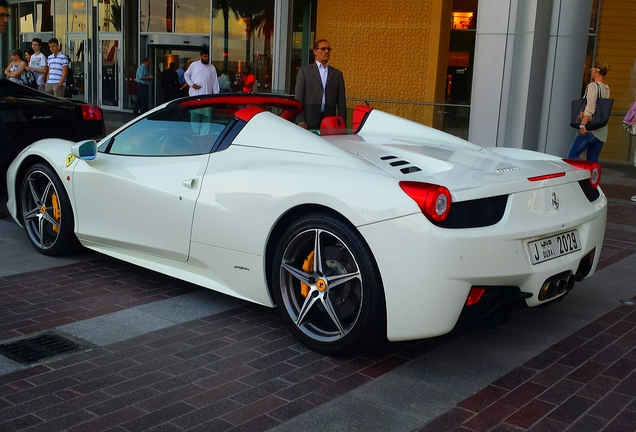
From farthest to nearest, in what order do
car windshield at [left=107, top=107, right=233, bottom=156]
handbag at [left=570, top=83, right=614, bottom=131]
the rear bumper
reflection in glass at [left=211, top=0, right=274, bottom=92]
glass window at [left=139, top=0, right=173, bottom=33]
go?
glass window at [left=139, top=0, right=173, bottom=33]
reflection in glass at [left=211, top=0, right=274, bottom=92]
handbag at [left=570, top=83, right=614, bottom=131]
car windshield at [left=107, top=107, right=233, bottom=156]
the rear bumper

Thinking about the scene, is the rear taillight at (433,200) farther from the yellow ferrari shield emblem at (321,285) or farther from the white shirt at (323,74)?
the white shirt at (323,74)

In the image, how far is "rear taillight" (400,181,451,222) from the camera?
3443mm

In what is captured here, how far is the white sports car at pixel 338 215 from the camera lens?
3.52 m

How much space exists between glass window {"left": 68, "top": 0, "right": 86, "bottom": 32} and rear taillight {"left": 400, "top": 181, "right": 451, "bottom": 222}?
22.2 m

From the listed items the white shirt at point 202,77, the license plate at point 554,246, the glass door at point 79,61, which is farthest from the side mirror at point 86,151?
the glass door at point 79,61

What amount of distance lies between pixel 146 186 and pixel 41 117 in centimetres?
390

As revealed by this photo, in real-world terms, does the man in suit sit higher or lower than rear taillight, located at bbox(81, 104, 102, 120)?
higher

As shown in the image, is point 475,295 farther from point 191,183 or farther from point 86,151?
point 86,151

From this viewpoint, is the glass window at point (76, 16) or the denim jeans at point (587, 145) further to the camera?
the glass window at point (76, 16)

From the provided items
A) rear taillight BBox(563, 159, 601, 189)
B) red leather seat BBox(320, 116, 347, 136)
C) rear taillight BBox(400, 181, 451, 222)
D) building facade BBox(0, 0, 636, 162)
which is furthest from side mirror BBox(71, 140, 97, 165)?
building facade BBox(0, 0, 636, 162)

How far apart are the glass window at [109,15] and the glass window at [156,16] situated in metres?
0.79

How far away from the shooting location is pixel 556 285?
389cm

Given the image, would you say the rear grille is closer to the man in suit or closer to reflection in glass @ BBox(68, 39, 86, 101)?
the man in suit

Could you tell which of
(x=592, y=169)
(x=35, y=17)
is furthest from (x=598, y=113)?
(x=35, y=17)
